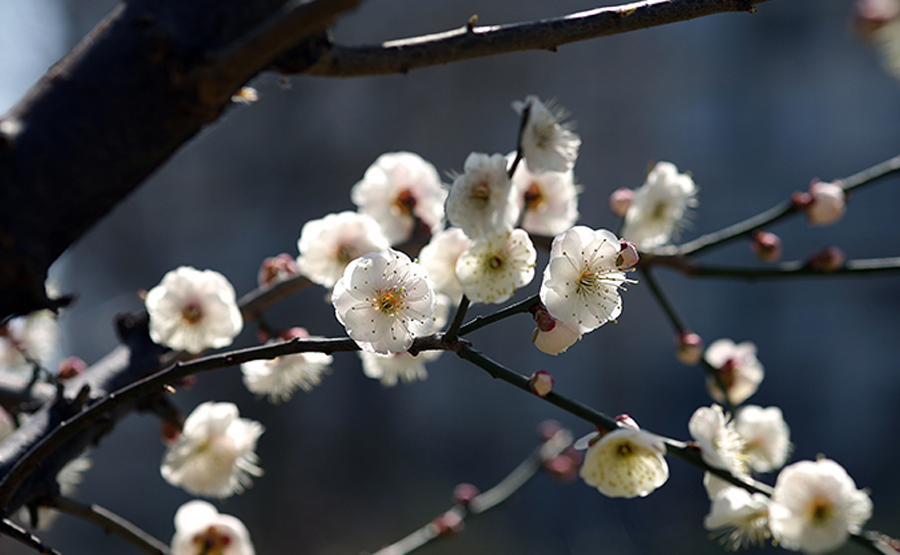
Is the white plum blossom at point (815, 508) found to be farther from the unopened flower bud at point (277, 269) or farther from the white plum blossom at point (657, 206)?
the unopened flower bud at point (277, 269)

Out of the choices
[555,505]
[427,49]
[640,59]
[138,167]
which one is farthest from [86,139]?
[640,59]

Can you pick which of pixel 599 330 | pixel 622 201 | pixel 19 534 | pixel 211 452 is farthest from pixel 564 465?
pixel 599 330

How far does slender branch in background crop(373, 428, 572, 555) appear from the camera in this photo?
85 centimetres

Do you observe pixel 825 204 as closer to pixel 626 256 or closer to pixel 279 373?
pixel 626 256

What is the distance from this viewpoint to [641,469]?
1.58 ft

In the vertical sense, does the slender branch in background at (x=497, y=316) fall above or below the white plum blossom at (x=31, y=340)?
above

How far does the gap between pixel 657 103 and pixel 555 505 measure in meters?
2.47

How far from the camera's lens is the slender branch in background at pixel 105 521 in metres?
0.55

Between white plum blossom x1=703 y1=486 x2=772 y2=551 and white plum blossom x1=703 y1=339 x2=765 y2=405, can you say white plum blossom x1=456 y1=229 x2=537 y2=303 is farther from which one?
white plum blossom x1=703 y1=339 x2=765 y2=405

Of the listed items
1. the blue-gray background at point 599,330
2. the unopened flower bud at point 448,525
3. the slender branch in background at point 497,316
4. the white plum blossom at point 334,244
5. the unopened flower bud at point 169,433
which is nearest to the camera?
the slender branch in background at point 497,316

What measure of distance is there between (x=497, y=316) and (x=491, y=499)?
2.53ft

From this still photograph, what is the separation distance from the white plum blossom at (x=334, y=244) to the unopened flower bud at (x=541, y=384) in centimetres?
28

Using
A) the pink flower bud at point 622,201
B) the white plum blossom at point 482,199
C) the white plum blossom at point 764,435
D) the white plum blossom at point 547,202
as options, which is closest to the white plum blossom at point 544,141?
the white plum blossom at point 482,199

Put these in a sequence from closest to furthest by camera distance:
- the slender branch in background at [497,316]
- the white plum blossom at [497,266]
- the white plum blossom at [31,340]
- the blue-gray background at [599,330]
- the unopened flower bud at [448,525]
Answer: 1. the slender branch in background at [497,316]
2. the white plum blossom at [497,266]
3. the unopened flower bud at [448,525]
4. the white plum blossom at [31,340]
5. the blue-gray background at [599,330]
